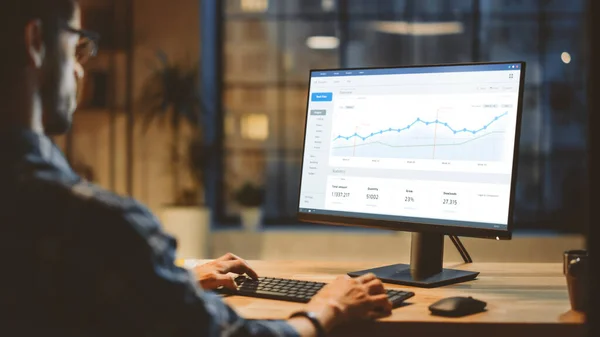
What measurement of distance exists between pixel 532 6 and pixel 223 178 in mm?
2414

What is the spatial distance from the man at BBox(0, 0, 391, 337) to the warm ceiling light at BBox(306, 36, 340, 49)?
4.04 m

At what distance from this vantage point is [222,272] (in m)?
1.58

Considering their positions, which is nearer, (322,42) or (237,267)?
(237,267)

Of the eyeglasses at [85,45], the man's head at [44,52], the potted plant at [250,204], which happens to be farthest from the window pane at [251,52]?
the man's head at [44,52]

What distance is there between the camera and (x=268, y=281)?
154cm

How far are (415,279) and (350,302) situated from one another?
388 mm

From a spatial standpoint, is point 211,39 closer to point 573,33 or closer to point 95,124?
point 95,124

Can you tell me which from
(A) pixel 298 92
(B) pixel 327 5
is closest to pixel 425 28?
(B) pixel 327 5

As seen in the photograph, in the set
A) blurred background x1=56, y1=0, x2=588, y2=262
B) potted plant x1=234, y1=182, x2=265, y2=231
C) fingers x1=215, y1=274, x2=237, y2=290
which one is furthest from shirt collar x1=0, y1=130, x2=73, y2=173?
potted plant x1=234, y1=182, x2=265, y2=231

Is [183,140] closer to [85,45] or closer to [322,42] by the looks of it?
[322,42]

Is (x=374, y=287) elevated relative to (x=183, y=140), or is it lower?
lower

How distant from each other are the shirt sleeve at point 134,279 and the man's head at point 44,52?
8.3 inches

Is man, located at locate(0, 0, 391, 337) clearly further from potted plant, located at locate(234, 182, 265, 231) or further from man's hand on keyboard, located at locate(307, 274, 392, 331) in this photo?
potted plant, located at locate(234, 182, 265, 231)

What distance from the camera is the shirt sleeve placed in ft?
2.99
